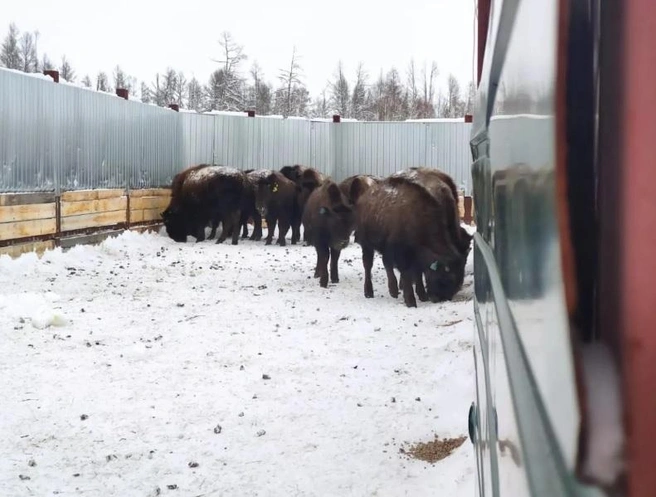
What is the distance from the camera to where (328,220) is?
11.1 meters

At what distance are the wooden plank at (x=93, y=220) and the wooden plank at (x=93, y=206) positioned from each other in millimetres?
79

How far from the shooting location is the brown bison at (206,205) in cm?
1758

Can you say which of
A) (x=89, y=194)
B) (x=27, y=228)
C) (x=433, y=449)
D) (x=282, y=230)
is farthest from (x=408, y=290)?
(x=282, y=230)

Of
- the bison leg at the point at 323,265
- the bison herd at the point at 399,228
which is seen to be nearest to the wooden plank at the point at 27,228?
the bison herd at the point at 399,228

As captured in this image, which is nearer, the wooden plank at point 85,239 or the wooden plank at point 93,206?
the wooden plank at point 85,239

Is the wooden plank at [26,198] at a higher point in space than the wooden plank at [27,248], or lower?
higher

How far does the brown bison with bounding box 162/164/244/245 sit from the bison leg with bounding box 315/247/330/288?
6.32 m

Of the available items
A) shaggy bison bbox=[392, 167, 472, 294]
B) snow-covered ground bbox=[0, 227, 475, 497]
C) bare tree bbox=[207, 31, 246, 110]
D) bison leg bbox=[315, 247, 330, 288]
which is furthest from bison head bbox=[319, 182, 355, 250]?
bare tree bbox=[207, 31, 246, 110]

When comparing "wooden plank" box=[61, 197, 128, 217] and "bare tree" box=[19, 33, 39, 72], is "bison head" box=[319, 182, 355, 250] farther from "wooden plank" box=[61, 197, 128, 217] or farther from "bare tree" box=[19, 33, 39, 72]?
"bare tree" box=[19, 33, 39, 72]

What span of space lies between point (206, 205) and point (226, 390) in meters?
12.3

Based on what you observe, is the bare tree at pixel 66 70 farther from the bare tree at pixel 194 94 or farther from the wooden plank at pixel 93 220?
the wooden plank at pixel 93 220

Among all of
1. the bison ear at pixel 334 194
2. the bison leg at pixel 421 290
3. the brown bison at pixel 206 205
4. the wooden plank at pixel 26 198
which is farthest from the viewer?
the brown bison at pixel 206 205

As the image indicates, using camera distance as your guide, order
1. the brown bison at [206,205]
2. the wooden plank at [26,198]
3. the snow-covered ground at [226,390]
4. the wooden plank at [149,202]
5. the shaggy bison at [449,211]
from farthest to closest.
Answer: the brown bison at [206,205], the wooden plank at [149,202], the wooden plank at [26,198], the shaggy bison at [449,211], the snow-covered ground at [226,390]

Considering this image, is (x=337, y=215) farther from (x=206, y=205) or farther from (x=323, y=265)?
(x=206, y=205)
